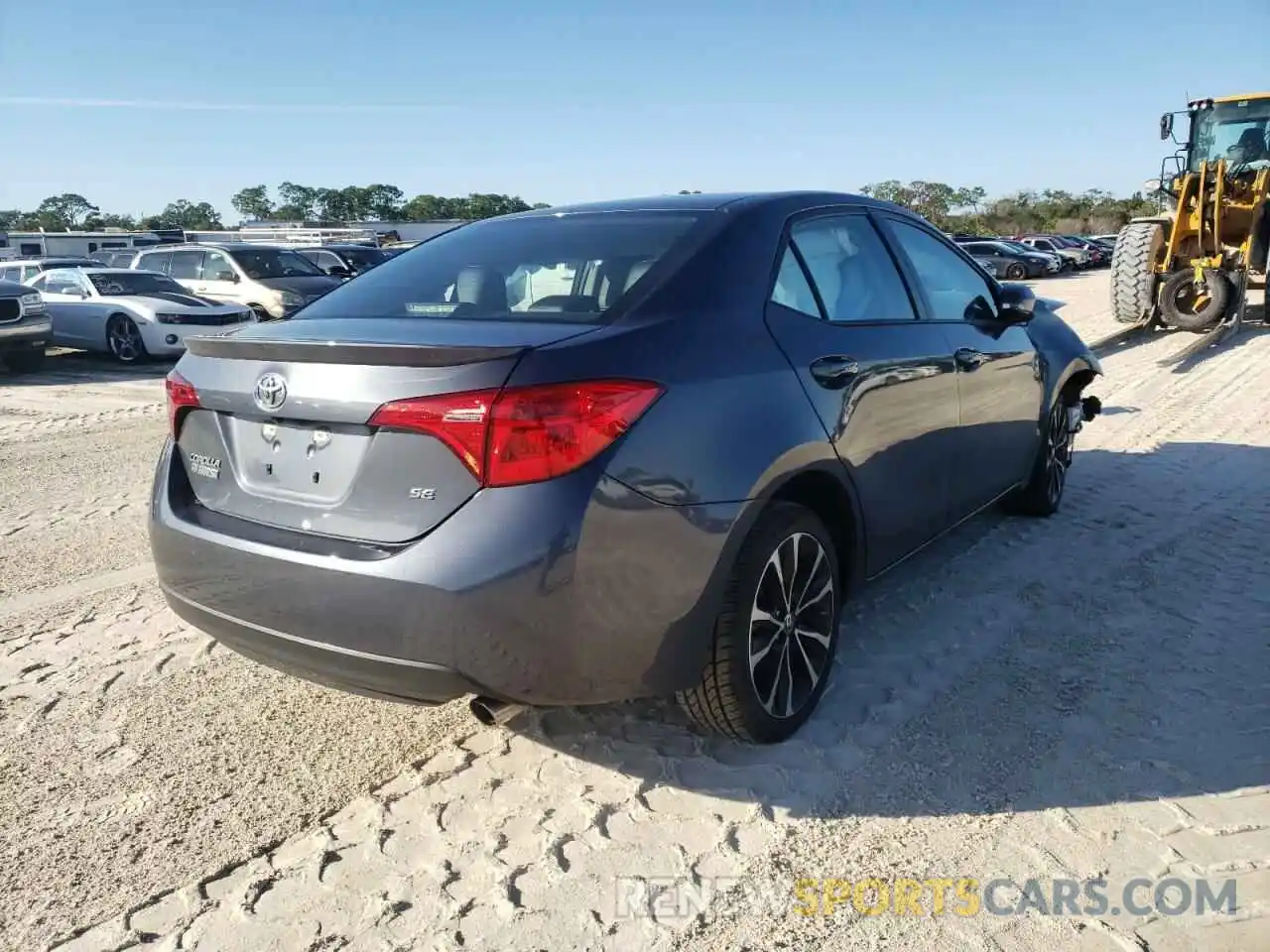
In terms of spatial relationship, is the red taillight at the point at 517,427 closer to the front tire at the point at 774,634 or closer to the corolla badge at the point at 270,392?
the corolla badge at the point at 270,392

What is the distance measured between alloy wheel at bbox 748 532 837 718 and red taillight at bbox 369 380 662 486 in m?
0.78

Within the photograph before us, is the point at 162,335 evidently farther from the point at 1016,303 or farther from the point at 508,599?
the point at 508,599

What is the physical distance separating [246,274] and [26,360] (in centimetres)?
383

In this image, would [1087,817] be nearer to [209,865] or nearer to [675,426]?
[675,426]

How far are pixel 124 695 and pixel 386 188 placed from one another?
11683 centimetres

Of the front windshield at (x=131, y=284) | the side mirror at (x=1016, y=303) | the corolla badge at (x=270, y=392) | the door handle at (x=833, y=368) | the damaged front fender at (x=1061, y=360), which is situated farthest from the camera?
the front windshield at (x=131, y=284)

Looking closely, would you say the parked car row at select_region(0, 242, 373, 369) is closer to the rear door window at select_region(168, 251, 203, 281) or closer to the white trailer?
the rear door window at select_region(168, 251, 203, 281)

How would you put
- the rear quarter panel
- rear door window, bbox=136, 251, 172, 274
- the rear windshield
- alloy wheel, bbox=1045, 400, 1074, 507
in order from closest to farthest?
the rear quarter panel
the rear windshield
alloy wheel, bbox=1045, 400, 1074, 507
rear door window, bbox=136, 251, 172, 274

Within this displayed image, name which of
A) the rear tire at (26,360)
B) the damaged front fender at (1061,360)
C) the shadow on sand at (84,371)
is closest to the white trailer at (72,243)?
the shadow on sand at (84,371)

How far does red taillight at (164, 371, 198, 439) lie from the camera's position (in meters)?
2.94

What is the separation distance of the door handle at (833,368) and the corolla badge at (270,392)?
1.55 metres

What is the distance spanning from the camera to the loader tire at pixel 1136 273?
566 inches

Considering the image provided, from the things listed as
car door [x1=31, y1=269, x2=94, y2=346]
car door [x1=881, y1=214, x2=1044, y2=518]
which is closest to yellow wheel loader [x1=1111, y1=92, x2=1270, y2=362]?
car door [x1=881, y1=214, x2=1044, y2=518]

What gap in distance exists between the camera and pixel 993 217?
8325 centimetres
